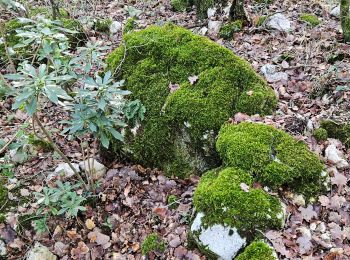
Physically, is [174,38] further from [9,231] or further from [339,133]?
[9,231]

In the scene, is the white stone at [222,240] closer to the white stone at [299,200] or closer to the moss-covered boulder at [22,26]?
the white stone at [299,200]

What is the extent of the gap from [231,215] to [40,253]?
194 cm

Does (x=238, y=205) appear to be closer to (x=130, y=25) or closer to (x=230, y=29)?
(x=230, y=29)

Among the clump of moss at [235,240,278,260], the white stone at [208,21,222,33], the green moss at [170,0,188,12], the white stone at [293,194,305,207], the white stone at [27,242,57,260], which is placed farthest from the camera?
the green moss at [170,0,188,12]

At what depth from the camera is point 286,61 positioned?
532 cm

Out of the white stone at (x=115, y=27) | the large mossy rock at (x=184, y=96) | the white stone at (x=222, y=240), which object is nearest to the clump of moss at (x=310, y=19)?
the large mossy rock at (x=184, y=96)

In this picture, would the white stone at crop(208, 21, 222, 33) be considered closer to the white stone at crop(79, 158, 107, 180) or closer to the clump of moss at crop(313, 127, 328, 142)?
the clump of moss at crop(313, 127, 328, 142)

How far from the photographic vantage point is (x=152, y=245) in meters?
3.46

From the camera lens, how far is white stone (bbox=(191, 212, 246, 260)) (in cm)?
306

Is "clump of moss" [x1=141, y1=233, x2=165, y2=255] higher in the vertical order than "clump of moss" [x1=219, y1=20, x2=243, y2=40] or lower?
lower

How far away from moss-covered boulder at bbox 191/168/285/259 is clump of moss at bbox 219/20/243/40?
11.9 ft

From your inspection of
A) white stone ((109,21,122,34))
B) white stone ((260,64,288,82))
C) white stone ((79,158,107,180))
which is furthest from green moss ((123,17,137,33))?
white stone ((79,158,107,180))

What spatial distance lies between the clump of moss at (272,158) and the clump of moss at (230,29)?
302cm

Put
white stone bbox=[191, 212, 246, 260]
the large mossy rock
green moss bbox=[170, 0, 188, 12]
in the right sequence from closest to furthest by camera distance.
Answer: white stone bbox=[191, 212, 246, 260]
the large mossy rock
green moss bbox=[170, 0, 188, 12]
